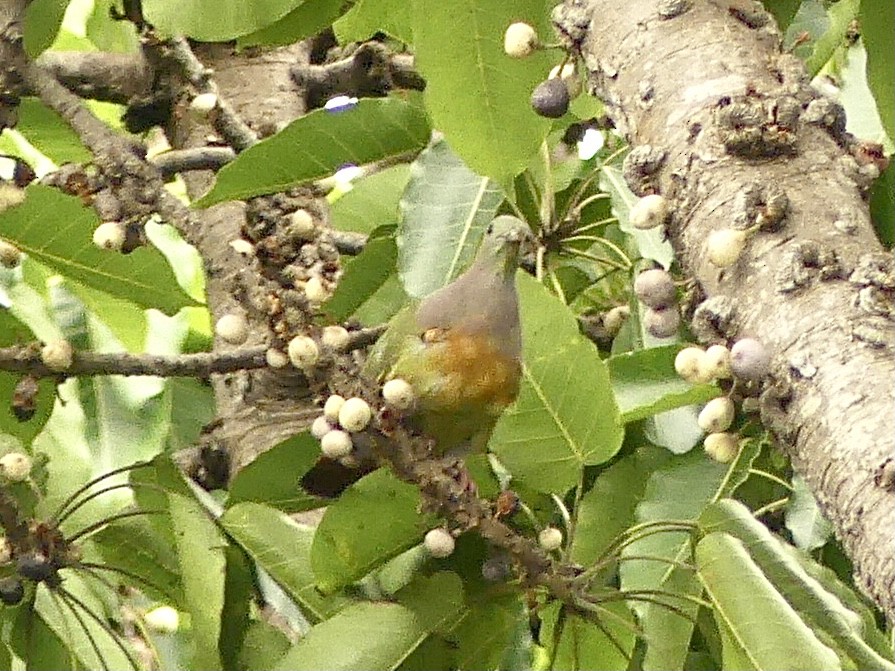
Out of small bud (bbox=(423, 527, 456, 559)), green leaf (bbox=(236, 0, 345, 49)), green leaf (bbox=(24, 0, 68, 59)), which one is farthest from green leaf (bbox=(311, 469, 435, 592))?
green leaf (bbox=(24, 0, 68, 59))

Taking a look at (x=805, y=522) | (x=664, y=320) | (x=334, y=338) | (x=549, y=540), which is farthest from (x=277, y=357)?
(x=805, y=522)

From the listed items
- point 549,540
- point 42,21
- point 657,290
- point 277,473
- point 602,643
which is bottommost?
Answer: point 602,643

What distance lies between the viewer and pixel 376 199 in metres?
2.35

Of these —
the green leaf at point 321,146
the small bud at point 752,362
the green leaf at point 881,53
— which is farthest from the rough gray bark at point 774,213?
the green leaf at point 321,146

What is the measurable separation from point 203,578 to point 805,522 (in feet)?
2.90

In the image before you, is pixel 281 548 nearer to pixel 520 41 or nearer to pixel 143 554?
pixel 143 554

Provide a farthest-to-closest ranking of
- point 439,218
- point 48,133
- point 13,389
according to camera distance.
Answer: point 48,133 < point 439,218 < point 13,389

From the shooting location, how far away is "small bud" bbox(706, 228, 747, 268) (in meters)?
1.11

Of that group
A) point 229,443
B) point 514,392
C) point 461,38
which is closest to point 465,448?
point 514,392

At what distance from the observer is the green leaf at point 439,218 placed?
6.74 ft

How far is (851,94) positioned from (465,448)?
82cm

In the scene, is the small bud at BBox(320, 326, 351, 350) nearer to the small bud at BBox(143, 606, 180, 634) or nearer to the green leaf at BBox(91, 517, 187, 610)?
the green leaf at BBox(91, 517, 187, 610)

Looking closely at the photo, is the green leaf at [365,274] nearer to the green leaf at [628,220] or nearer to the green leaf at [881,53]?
the green leaf at [628,220]

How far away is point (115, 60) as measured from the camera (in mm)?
2447
